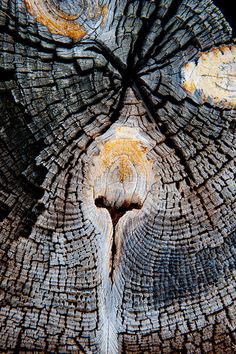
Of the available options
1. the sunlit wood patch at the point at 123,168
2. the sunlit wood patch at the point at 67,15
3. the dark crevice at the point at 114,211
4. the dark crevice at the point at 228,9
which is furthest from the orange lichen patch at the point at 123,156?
the dark crevice at the point at 228,9

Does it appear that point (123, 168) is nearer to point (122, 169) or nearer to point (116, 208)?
point (122, 169)

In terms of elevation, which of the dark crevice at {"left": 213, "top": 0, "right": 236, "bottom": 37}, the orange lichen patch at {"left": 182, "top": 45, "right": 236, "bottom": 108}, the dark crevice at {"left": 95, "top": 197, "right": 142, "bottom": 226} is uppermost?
the dark crevice at {"left": 213, "top": 0, "right": 236, "bottom": 37}

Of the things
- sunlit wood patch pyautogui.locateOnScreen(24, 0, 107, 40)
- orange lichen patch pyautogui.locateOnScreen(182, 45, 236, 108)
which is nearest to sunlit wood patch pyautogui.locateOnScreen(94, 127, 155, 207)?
A: orange lichen patch pyautogui.locateOnScreen(182, 45, 236, 108)

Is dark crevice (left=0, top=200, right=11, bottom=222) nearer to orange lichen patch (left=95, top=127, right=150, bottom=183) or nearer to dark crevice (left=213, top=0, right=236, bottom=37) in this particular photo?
orange lichen patch (left=95, top=127, right=150, bottom=183)

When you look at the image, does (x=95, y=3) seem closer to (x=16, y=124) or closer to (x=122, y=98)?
(x=122, y=98)

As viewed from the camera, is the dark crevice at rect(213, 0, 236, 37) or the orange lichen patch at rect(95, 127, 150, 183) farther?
the dark crevice at rect(213, 0, 236, 37)

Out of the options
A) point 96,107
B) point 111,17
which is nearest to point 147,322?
point 96,107

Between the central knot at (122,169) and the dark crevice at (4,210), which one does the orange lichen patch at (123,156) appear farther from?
the dark crevice at (4,210)
